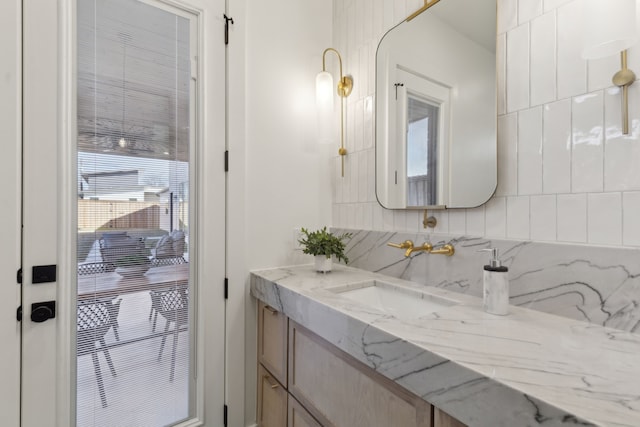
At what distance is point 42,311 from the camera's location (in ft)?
3.57

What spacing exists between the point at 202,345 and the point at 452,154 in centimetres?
137

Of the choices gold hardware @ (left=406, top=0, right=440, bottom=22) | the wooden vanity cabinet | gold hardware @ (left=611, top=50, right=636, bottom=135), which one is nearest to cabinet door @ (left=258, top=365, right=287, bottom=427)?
the wooden vanity cabinet

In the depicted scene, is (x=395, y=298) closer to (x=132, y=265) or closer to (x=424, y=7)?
(x=132, y=265)

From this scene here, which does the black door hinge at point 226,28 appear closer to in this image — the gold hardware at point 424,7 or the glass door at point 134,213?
the glass door at point 134,213

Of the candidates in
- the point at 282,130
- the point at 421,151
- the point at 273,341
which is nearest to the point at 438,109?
the point at 421,151

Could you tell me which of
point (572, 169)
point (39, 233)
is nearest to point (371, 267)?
point (572, 169)

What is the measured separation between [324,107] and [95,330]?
57.6 inches

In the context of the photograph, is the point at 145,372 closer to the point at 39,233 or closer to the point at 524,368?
the point at 39,233

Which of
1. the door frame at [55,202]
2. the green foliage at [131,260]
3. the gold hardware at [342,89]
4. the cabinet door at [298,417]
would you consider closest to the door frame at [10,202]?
the door frame at [55,202]

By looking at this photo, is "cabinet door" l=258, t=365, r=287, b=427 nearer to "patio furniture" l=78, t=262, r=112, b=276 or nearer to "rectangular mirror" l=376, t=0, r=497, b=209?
"patio furniture" l=78, t=262, r=112, b=276

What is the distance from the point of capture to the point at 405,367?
2.45 ft

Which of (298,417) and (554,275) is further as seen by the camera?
(298,417)

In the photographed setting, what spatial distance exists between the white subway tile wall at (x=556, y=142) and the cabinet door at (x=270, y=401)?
1.00m

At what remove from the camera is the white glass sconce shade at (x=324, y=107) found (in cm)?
169
